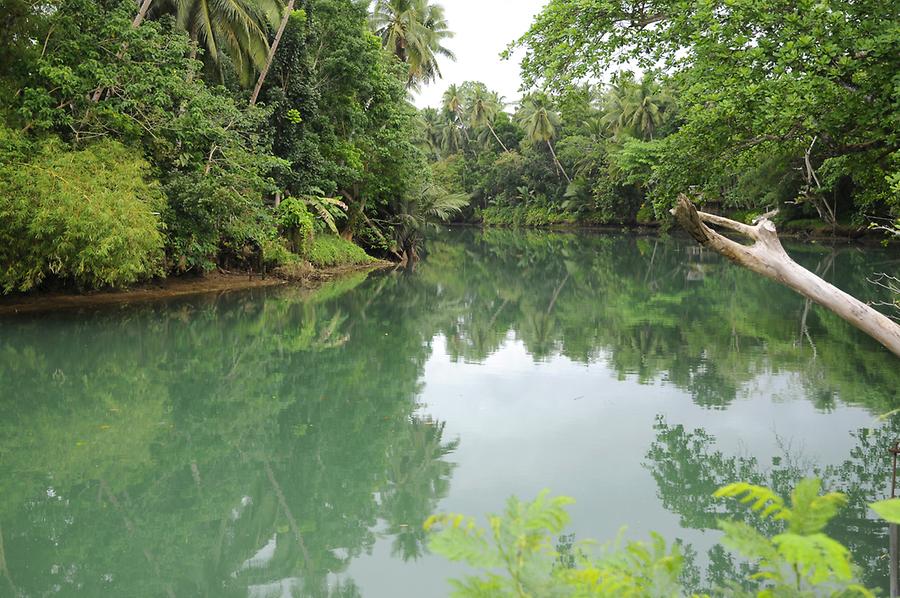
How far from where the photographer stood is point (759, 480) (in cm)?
570

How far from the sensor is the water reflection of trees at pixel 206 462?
4520 mm

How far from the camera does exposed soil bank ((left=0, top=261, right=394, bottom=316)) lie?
556 inches

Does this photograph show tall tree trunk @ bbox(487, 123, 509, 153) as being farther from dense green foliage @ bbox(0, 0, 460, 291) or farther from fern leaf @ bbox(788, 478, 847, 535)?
fern leaf @ bbox(788, 478, 847, 535)

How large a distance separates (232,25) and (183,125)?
5.08 meters

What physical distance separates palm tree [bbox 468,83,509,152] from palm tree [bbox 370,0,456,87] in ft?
94.3

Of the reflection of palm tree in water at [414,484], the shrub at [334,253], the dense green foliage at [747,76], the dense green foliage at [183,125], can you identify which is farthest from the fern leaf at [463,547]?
the shrub at [334,253]

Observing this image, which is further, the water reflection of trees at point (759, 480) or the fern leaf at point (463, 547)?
the water reflection of trees at point (759, 480)

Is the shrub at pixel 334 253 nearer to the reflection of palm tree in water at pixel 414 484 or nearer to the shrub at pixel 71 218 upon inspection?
the shrub at pixel 71 218

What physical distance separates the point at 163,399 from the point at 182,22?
13032mm

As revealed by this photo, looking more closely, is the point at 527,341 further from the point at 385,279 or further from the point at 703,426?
the point at 385,279

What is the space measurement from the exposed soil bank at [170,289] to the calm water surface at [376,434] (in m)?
0.88

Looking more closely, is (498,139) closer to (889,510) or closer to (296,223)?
(296,223)

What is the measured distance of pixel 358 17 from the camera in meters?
22.3

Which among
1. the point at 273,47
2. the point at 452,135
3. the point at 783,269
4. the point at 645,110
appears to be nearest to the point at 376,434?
the point at 783,269
